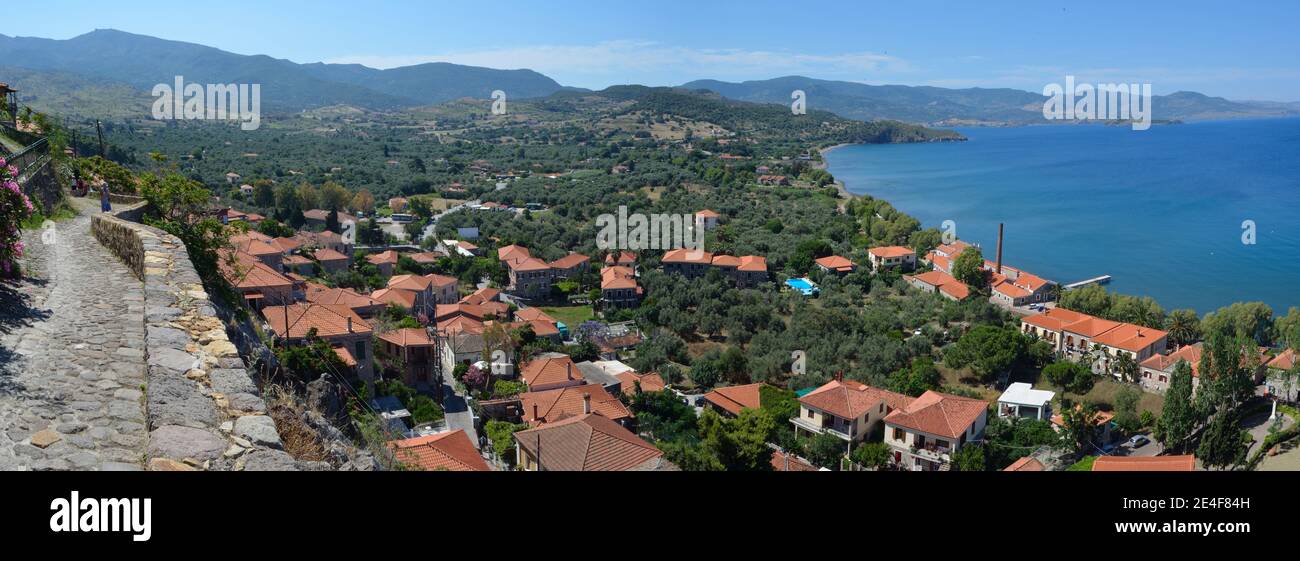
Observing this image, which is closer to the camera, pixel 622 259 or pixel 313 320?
pixel 313 320

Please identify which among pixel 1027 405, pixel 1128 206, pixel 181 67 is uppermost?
pixel 181 67

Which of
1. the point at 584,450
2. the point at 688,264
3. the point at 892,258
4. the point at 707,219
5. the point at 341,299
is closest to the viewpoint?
the point at 584,450

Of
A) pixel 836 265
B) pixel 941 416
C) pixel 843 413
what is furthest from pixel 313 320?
pixel 836 265

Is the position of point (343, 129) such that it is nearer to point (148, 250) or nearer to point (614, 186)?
point (614, 186)

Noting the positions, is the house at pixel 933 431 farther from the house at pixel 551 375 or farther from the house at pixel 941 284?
the house at pixel 941 284

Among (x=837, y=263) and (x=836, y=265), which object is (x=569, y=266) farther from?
(x=837, y=263)
